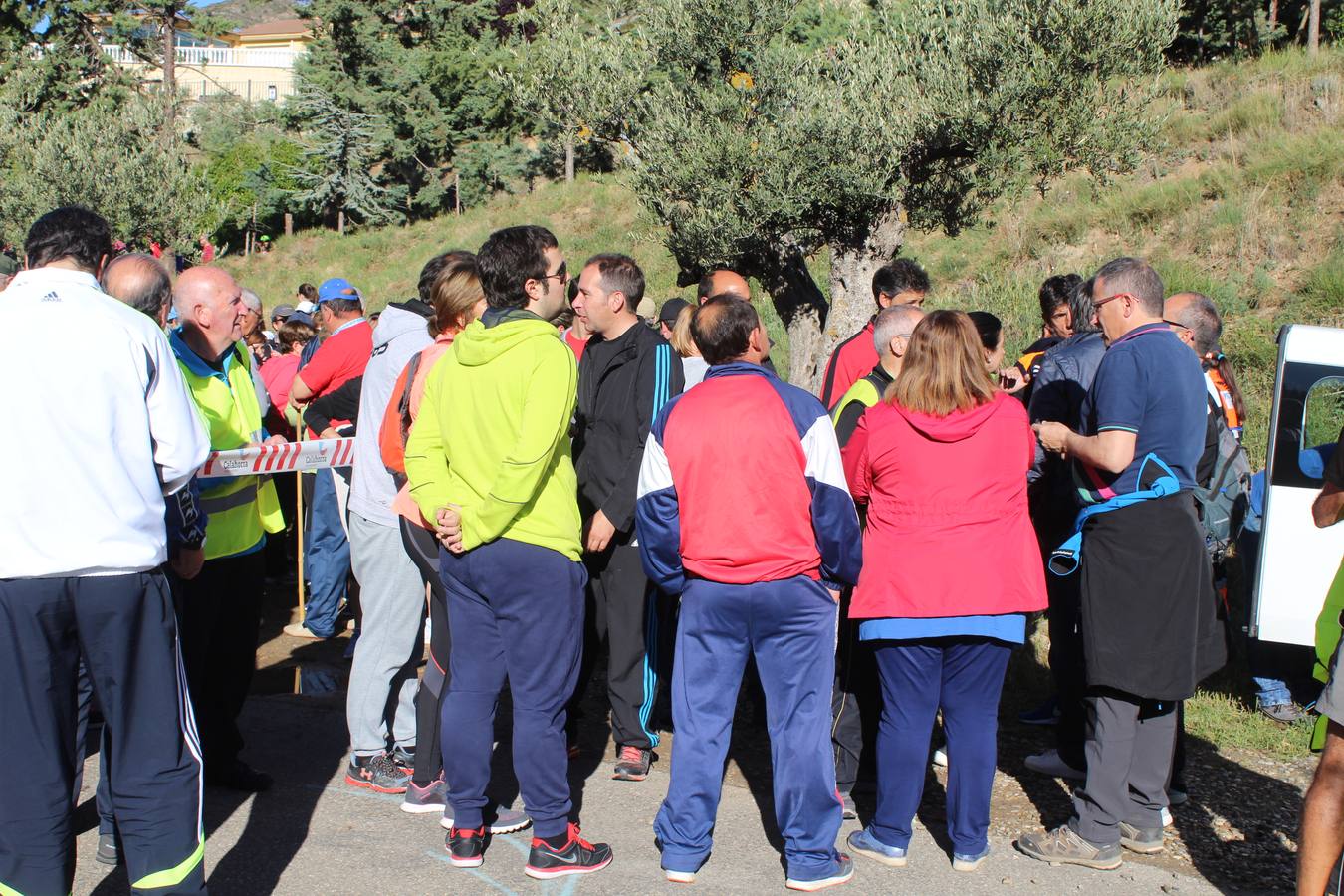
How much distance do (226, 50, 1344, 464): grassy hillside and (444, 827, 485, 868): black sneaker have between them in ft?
25.3

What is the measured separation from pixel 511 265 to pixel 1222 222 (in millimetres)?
12763

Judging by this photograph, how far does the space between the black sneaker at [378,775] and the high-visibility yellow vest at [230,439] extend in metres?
1.03

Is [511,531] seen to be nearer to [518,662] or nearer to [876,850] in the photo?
[518,662]

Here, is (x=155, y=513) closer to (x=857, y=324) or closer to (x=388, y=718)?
(x=388, y=718)

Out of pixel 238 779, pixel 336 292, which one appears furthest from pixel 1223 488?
pixel 336 292

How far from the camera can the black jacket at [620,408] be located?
15.9 ft

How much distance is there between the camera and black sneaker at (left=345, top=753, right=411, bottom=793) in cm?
472

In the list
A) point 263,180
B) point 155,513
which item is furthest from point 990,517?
point 263,180

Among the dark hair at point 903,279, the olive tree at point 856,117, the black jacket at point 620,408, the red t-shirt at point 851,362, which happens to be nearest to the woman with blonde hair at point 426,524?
the black jacket at point 620,408

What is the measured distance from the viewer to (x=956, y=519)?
390 centimetres

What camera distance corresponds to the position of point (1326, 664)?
132 inches

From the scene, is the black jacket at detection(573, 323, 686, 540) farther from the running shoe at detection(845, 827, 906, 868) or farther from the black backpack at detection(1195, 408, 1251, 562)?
the black backpack at detection(1195, 408, 1251, 562)

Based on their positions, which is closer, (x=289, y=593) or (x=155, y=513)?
(x=155, y=513)

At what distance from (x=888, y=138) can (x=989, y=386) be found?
22.8 ft
